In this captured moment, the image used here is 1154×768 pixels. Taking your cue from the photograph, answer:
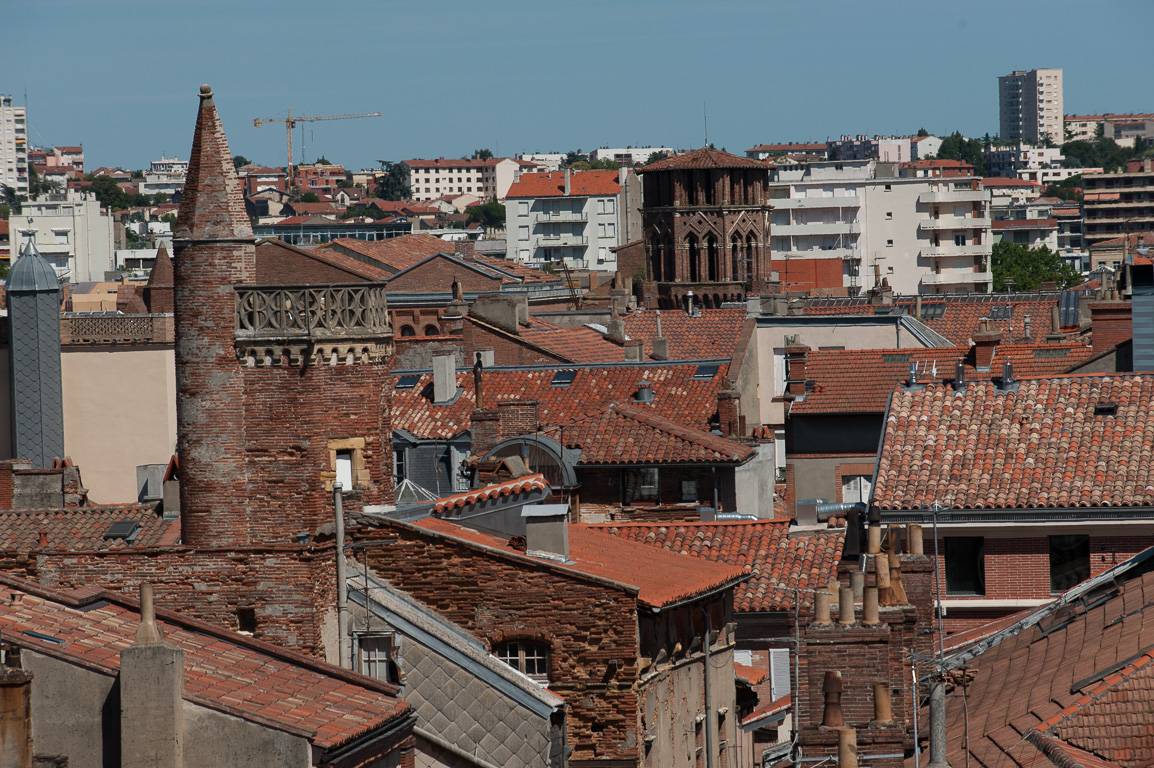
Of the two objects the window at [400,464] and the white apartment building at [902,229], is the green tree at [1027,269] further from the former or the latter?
the window at [400,464]

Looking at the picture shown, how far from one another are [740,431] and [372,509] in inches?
762

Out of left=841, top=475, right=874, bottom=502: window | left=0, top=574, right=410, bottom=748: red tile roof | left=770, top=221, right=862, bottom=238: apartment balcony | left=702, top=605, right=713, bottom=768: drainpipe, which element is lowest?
left=702, top=605, right=713, bottom=768: drainpipe

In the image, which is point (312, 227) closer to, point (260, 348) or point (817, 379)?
point (817, 379)

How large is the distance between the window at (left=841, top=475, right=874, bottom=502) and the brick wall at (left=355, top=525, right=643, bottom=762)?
62.1 ft

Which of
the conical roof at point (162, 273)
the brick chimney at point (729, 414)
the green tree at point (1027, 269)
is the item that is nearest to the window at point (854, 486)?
the brick chimney at point (729, 414)

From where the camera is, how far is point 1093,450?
2938 cm

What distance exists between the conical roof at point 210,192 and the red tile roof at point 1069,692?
502 inches

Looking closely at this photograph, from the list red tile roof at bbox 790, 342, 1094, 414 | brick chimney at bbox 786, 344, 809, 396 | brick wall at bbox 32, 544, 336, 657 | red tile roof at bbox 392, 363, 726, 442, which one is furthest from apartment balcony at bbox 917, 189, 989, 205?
brick wall at bbox 32, 544, 336, 657

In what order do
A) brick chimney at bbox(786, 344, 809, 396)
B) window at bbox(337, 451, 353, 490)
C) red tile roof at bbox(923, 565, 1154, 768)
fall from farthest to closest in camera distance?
1. brick chimney at bbox(786, 344, 809, 396)
2. window at bbox(337, 451, 353, 490)
3. red tile roof at bbox(923, 565, 1154, 768)

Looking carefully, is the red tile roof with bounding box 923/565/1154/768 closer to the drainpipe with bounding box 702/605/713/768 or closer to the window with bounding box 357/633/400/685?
the drainpipe with bounding box 702/605/713/768

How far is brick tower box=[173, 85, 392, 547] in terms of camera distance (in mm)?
26438

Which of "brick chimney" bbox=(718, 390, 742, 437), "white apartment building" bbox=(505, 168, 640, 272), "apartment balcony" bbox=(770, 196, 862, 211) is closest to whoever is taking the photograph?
"brick chimney" bbox=(718, 390, 742, 437)

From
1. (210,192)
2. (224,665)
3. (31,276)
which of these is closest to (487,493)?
(210,192)

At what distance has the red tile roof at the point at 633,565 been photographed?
72.8ft
